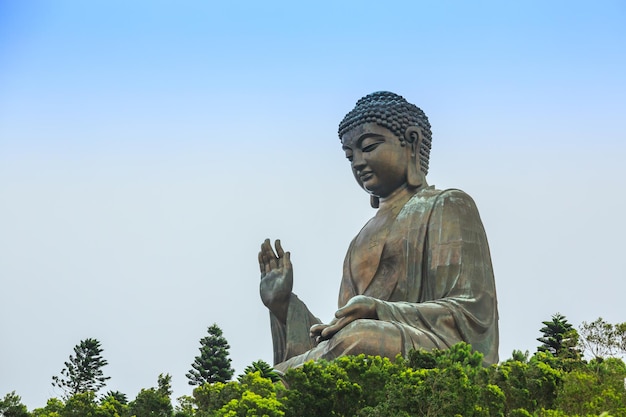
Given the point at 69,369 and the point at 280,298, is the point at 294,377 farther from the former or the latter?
the point at 69,369

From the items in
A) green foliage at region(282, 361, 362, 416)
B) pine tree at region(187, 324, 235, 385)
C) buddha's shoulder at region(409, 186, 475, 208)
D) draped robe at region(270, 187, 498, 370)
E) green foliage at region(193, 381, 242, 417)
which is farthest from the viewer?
pine tree at region(187, 324, 235, 385)

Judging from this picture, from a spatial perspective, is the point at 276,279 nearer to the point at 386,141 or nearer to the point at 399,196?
the point at 399,196

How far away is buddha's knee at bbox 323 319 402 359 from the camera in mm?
13023

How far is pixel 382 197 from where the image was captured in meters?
16.0

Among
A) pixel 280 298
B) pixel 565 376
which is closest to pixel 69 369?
pixel 280 298

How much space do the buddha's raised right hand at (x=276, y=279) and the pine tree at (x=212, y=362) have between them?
3451mm

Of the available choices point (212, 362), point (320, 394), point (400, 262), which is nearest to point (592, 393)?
point (320, 394)

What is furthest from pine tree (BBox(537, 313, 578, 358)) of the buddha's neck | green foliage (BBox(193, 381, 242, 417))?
green foliage (BBox(193, 381, 242, 417))

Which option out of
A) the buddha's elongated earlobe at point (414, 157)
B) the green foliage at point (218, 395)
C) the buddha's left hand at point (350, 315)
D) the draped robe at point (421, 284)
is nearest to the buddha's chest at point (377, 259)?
the draped robe at point (421, 284)

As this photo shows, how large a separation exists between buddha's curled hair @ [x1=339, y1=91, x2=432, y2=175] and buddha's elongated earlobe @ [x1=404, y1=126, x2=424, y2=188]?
0.06 m

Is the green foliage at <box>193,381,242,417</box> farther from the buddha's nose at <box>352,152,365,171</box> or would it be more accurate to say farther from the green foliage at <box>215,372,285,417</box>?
the buddha's nose at <box>352,152,365,171</box>

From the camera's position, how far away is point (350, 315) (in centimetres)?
1338

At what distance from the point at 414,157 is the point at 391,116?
570mm

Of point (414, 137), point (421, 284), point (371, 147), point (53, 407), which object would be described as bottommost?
point (53, 407)
